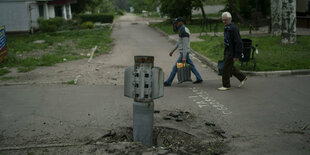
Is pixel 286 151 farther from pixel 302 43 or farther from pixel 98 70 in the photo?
pixel 302 43

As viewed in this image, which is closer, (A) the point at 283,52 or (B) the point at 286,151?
(B) the point at 286,151

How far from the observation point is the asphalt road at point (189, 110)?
5.77 m

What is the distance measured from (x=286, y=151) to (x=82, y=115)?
3.91 metres

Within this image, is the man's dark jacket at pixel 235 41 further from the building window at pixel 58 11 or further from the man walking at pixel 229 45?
the building window at pixel 58 11

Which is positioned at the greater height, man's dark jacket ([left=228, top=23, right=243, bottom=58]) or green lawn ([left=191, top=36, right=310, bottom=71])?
man's dark jacket ([left=228, top=23, right=243, bottom=58])

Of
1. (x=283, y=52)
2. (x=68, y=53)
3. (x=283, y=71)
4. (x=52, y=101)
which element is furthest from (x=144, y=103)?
(x=68, y=53)

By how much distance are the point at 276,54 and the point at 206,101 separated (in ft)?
22.0

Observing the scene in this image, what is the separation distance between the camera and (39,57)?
49.1 feet

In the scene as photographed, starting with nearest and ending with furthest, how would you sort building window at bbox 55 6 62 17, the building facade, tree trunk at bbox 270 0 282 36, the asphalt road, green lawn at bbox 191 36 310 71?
1. the asphalt road
2. green lawn at bbox 191 36 310 71
3. tree trunk at bbox 270 0 282 36
4. the building facade
5. building window at bbox 55 6 62 17

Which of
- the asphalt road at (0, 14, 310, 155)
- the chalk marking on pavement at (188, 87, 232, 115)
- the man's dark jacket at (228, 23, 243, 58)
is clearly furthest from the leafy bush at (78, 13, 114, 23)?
the man's dark jacket at (228, 23, 243, 58)

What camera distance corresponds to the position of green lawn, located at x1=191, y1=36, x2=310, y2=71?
11.3m

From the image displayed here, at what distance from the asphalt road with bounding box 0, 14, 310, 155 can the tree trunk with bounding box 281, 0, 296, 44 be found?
6.08 metres

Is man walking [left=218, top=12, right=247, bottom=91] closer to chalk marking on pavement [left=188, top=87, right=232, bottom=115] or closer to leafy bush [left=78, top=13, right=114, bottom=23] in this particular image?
chalk marking on pavement [left=188, top=87, right=232, bottom=115]

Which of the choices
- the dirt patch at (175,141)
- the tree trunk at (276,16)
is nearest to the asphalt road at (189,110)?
the dirt patch at (175,141)
